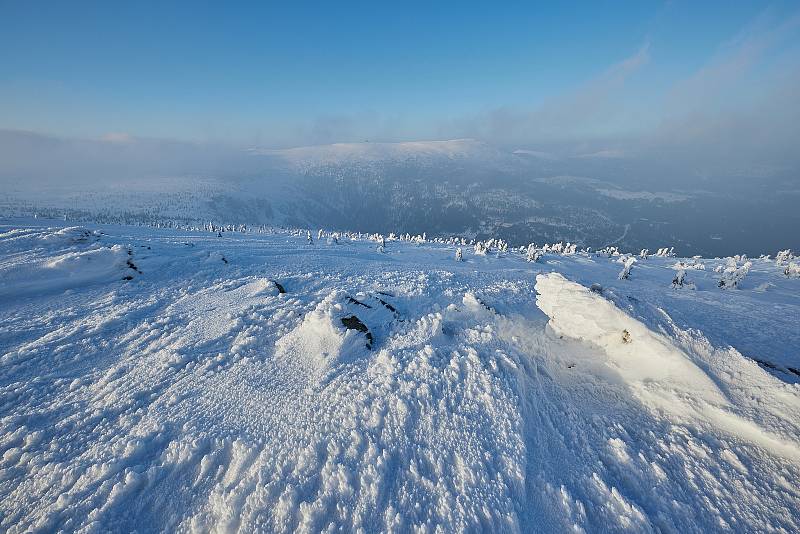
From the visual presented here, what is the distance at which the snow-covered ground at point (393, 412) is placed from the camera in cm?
532

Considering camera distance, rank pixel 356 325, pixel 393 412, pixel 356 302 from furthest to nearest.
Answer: pixel 356 302
pixel 356 325
pixel 393 412

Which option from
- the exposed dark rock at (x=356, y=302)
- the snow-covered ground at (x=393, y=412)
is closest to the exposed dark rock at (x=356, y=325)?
the snow-covered ground at (x=393, y=412)

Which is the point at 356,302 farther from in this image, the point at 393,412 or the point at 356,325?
the point at 393,412

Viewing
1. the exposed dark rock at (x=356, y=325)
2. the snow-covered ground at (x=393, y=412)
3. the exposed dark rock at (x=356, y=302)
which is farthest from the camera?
the exposed dark rock at (x=356, y=302)

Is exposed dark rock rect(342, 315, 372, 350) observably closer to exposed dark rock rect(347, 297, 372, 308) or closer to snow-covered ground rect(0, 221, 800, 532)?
snow-covered ground rect(0, 221, 800, 532)

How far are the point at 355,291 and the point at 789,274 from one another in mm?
28587

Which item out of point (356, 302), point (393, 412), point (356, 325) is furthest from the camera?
point (356, 302)

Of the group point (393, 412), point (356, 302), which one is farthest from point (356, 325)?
point (393, 412)

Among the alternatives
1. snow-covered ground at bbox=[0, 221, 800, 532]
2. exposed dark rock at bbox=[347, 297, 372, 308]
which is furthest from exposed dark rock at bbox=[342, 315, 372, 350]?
exposed dark rock at bbox=[347, 297, 372, 308]

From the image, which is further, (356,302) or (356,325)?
(356,302)

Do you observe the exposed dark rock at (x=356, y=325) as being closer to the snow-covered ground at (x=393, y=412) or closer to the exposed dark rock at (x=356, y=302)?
the snow-covered ground at (x=393, y=412)

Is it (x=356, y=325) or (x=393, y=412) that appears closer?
(x=393, y=412)

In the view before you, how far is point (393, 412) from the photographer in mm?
7168

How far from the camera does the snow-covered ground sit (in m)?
5.32
